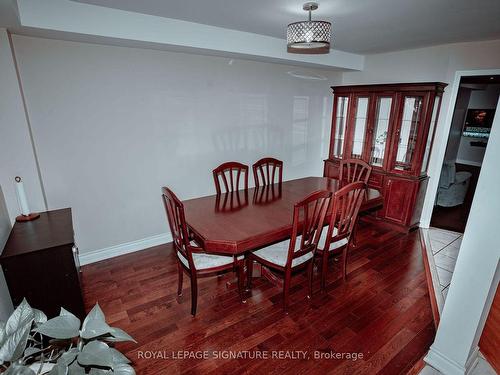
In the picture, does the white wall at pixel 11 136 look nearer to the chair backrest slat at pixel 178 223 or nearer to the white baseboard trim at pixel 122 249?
the white baseboard trim at pixel 122 249

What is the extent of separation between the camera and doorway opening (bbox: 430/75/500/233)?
4.01 metres

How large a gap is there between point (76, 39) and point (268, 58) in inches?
73.9

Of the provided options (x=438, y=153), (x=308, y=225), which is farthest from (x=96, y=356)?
(x=438, y=153)

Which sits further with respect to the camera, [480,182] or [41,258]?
[41,258]

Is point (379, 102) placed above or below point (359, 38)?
below

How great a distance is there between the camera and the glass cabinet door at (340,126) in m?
4.09

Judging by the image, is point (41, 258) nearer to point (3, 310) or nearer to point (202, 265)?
point (3, 310)

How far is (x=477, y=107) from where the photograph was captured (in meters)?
6.99

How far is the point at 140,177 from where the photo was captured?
2.94 meters

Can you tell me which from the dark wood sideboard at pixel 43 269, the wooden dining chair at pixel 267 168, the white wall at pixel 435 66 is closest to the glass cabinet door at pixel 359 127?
the white wall at pixel 435 66

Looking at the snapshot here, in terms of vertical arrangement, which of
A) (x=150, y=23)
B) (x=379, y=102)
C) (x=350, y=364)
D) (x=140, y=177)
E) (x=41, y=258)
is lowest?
(x=350, y=364)

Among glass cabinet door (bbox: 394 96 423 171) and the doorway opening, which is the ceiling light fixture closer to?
glass cabinet door (bbox: 394 96 423 171)

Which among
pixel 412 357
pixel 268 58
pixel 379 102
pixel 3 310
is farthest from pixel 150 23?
pixel 412 357
